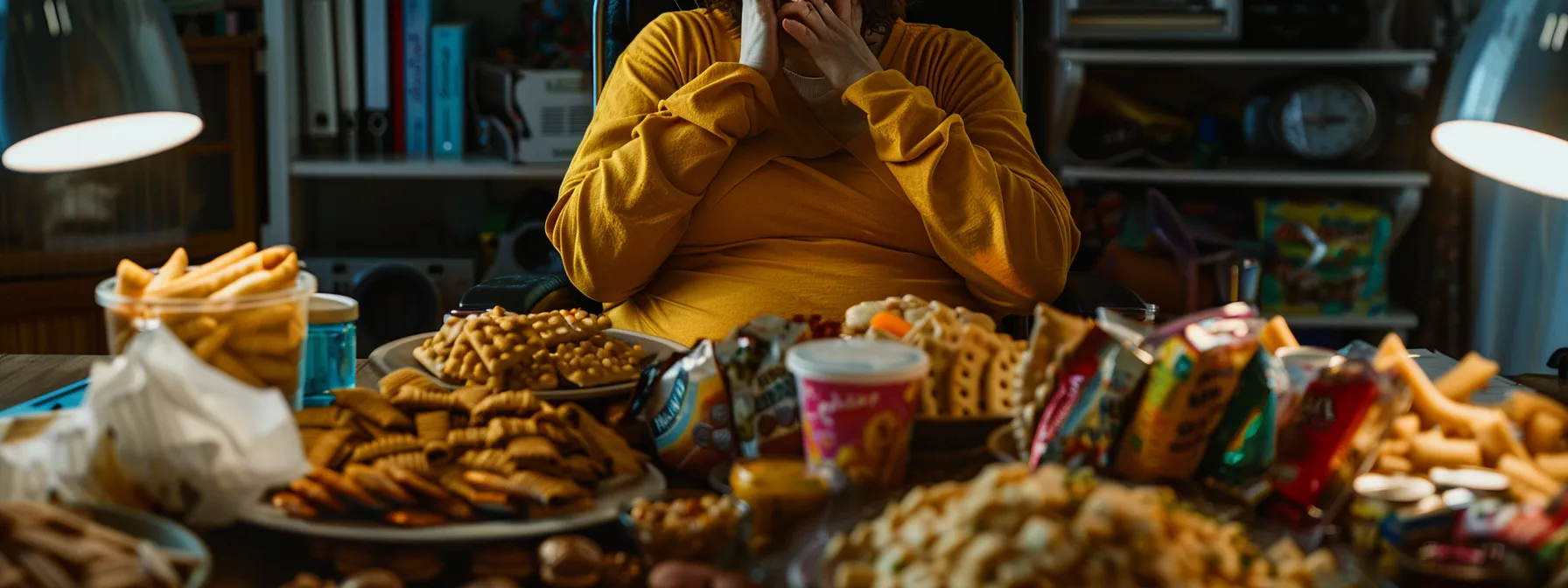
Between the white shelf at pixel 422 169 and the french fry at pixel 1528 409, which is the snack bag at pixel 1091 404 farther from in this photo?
the white shelf at pixel 422 169

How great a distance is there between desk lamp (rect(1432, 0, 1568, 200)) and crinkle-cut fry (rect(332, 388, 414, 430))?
2.51ft

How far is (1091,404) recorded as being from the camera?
870mm

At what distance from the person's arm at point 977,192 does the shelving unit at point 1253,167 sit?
1224 millimetres

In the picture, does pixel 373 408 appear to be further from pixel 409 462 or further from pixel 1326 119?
pixel 1326 119

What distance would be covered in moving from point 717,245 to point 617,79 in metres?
0.25

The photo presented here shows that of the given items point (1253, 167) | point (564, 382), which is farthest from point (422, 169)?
point (564, 382)

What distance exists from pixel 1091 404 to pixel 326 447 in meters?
0.52

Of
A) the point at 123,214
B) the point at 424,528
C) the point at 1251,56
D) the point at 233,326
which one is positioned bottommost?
the point at 123,214

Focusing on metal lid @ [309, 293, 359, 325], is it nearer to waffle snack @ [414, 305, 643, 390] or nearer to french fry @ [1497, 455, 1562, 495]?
waffle snack @ [414, 305, 643, 390]

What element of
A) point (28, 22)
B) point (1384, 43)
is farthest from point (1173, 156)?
point (28, 22)

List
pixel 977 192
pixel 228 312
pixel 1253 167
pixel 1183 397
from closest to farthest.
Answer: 1. pixel 1183 397
2. pixel 228 312
3. pixel 977 192
4. pixel 1253 167

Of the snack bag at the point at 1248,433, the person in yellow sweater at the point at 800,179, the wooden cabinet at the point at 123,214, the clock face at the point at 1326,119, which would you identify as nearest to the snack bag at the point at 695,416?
the snack bag at the point at 1248,433

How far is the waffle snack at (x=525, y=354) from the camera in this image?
1155 mm

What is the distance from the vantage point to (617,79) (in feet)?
5.79
